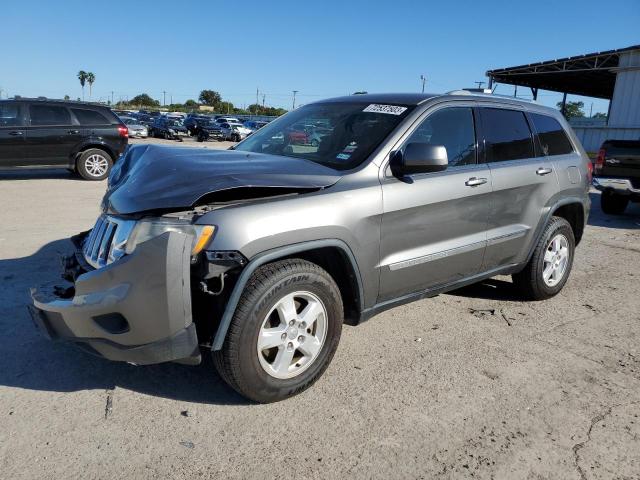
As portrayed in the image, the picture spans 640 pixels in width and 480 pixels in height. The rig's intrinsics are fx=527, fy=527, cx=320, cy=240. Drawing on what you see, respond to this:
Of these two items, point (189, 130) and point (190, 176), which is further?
point (189, 130)

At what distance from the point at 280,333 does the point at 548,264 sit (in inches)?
120

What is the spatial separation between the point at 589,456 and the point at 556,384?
758 mm

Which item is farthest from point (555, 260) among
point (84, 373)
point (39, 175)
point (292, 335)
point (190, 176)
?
point (39, 175)

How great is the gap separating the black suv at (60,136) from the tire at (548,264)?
9992 millimetres

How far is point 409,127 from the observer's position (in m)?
3.57

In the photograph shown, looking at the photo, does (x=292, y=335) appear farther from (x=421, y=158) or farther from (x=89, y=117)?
(x=89, y=117)

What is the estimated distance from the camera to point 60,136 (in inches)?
450

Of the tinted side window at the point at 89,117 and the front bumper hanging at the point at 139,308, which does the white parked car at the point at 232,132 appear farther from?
the front bumper hanging at the point at 139,308

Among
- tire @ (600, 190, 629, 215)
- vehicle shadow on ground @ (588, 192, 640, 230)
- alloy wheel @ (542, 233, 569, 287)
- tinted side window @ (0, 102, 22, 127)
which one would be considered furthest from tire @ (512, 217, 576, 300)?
tinted side window @ (0, 102, 22, 127)

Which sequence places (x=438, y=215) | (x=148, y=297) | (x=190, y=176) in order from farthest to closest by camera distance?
(x=438, y=215) → (x=190, y=176) → (x=148, y=297)

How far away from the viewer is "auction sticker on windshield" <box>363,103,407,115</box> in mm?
3715

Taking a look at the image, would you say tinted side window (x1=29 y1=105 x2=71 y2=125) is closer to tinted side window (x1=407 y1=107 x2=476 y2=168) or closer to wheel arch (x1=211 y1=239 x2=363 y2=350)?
tinted side window (x1=407 y1=107 x2=476 y2=168)

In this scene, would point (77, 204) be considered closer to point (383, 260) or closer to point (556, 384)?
point (383, 260)

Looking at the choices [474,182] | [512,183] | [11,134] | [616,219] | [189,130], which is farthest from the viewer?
[189,130]
